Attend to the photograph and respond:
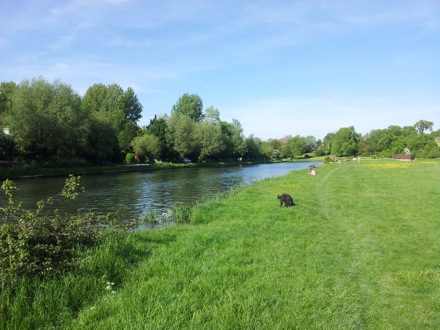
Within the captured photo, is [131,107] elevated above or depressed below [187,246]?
above

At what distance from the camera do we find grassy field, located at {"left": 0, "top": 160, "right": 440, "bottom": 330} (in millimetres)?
4336

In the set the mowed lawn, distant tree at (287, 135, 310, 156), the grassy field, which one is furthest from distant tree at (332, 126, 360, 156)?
the grassy field

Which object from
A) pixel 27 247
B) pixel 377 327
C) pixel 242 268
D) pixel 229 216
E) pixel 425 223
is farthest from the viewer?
pixel 229 216

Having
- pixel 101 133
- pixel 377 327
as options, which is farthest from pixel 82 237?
pixel 101 133

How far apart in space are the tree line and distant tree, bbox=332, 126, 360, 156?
37cm

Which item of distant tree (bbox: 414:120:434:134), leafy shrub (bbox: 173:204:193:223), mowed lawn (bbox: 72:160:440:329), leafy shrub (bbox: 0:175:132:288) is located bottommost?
leafy shrub (bbox: 173:204:193:223)

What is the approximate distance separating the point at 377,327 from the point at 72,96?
157 feet

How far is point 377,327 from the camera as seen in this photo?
4254 mm

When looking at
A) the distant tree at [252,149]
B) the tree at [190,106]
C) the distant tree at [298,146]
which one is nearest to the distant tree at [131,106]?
the tree at [190,106]

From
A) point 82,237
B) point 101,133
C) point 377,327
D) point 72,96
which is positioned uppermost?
point 72,96

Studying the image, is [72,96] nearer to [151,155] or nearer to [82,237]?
[151,155]

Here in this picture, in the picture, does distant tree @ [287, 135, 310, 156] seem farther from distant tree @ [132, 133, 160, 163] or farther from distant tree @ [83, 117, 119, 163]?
distant tree @ [83, 117, 119, 163]

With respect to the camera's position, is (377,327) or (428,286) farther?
(428,286)

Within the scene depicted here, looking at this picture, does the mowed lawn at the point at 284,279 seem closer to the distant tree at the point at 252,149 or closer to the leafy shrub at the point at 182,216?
the leafy shrub at the point at 182,216
